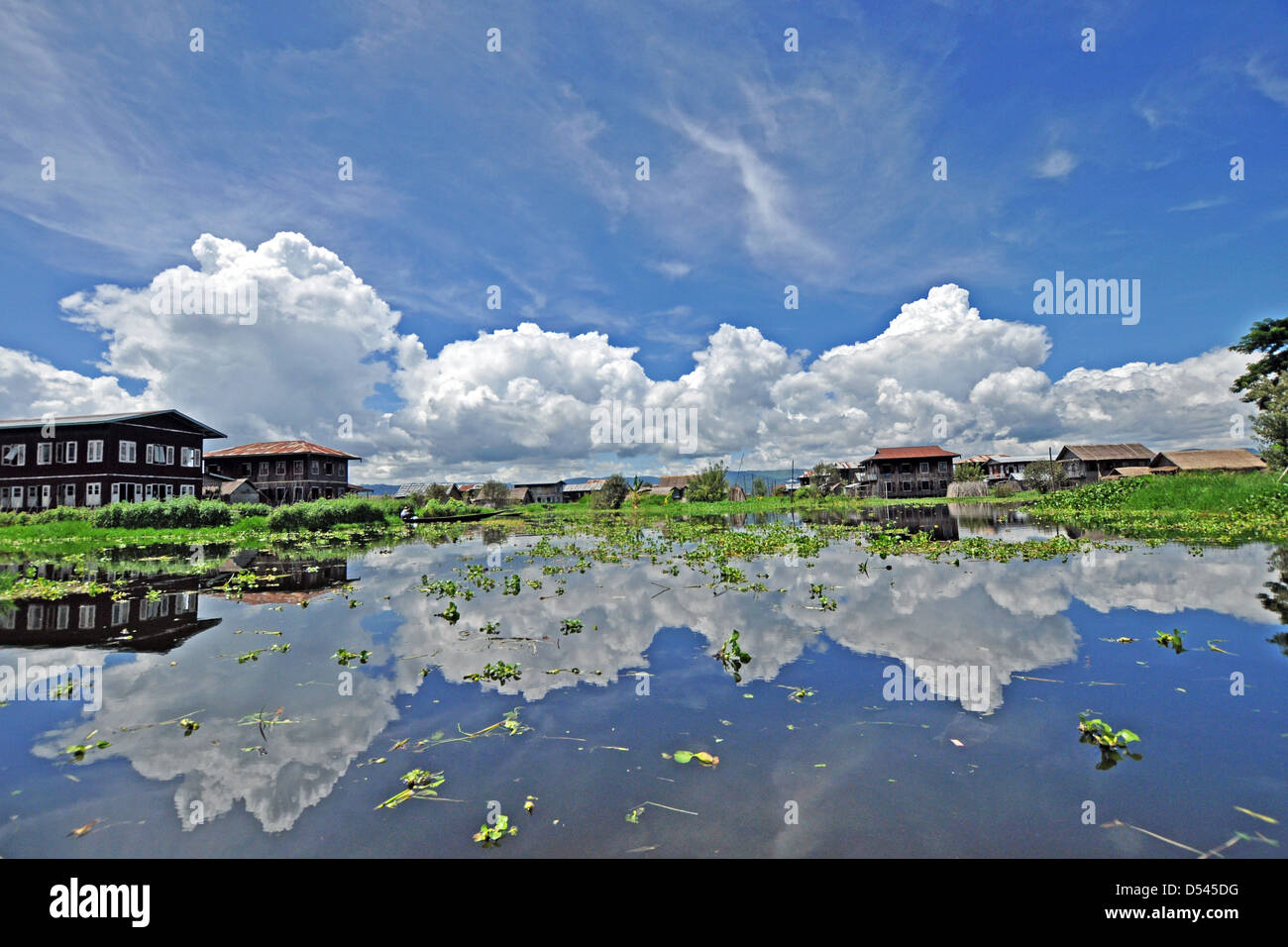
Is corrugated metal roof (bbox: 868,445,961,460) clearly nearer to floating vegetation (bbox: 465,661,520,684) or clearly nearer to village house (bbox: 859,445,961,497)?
village house (bbox: 859,445,961,497)

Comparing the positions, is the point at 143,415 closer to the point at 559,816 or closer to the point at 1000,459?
the point at 559,816

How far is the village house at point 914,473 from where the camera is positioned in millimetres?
77375

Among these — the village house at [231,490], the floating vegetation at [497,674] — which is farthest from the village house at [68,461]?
the floating vegetation at [497,674]

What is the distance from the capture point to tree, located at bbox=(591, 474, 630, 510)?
6838cm

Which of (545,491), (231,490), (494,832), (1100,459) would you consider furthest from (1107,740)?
(545,491)

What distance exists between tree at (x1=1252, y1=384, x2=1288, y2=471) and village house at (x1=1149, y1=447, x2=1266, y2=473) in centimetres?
3833

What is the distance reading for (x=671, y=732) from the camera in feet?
16.8

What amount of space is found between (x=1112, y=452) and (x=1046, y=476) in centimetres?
1217

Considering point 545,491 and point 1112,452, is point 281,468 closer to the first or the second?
point 545,491

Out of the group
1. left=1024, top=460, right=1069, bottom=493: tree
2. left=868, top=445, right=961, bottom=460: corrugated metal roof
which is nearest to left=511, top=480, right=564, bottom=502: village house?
left=868, top=445, right=961, bottom=460: corrugated metal roof
